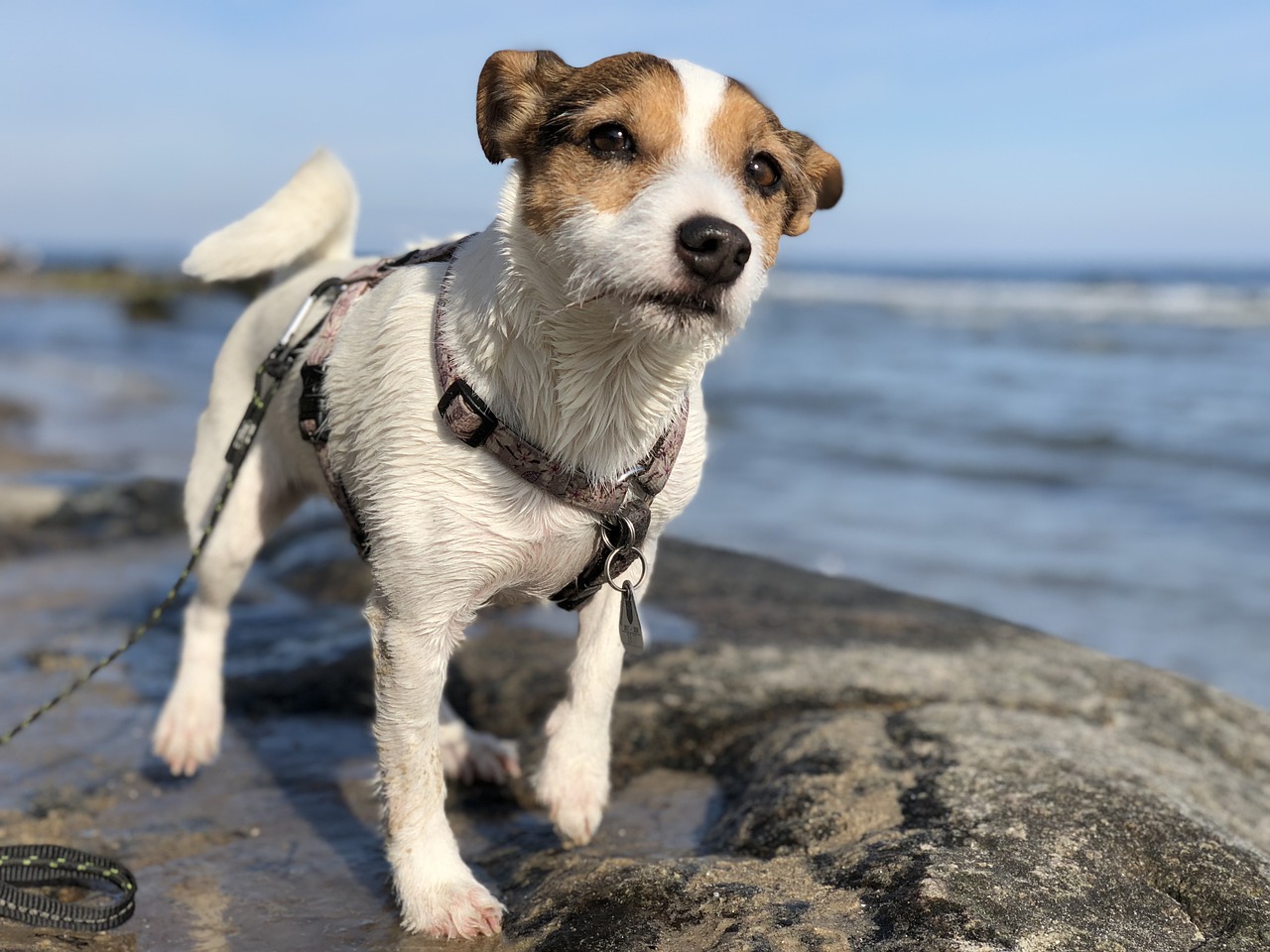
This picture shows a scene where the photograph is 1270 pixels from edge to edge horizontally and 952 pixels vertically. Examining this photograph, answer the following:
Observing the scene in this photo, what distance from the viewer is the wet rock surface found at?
7.73 feet

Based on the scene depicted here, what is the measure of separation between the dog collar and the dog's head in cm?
33

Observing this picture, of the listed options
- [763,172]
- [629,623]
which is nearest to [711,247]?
[763,172]

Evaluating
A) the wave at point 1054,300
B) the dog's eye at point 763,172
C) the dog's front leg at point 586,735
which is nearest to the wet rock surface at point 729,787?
the dog's front leg at point 586,735

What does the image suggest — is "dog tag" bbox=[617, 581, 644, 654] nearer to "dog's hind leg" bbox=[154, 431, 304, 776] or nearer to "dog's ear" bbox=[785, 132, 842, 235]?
"dog's ear" bbox=[785, 132, 842, 235]

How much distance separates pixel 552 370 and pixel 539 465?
0.20 m

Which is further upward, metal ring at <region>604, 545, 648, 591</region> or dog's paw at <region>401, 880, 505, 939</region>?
metal ring at <region>604, 545, 648, 591</region>

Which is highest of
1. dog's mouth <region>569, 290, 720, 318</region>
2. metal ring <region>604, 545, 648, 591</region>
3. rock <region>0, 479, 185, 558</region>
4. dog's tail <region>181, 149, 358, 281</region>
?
dog's mouth <region>569, 290, 720, 318</region>

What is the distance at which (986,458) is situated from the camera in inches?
404

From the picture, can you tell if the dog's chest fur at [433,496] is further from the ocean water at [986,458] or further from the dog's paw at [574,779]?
the ocean water at [986,458]

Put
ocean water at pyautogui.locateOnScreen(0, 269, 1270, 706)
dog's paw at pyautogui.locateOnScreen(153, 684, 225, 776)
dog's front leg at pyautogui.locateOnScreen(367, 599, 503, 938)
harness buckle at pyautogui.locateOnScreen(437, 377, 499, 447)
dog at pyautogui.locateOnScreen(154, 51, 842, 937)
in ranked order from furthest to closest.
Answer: ocean water at pyautogui.locateOnScreen(0, 269, 1270, 706) < dog's paw at pyautogui.locateOnScreen(153, 684, 225, 776) < dog's front leg at pyautogui.locateOnScreen(367, 599, 503, 938) < harness buckle at pyautogui.locateOnScreen(437, 377, 499, 447) < dog at pyautogui.locateOnScreen(154, 51, 842, 937)

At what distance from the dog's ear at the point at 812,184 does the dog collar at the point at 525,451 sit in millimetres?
517

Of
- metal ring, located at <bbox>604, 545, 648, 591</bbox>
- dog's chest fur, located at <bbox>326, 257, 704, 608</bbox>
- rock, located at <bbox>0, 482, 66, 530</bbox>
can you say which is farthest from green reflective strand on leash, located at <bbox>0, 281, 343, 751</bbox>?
rock, located at <bbox>0, 482, 66, 530</bbox>

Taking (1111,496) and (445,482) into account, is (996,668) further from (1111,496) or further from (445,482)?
(1111,496)

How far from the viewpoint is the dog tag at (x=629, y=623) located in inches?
106
